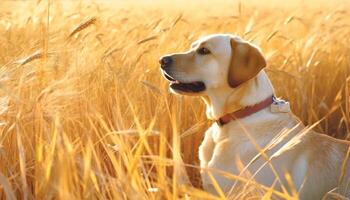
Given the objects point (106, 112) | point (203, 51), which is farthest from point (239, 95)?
point (106, 112)

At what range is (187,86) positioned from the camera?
362cm

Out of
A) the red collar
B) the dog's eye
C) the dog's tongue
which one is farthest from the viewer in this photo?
the dog's eye

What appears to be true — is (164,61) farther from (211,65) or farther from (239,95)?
(239,95)

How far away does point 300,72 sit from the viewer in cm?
472

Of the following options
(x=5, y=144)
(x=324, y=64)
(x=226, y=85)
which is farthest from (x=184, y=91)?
(x=324, y=64)

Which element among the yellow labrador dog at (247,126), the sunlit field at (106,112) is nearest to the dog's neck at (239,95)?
the yellow labrador dog at (247,126)

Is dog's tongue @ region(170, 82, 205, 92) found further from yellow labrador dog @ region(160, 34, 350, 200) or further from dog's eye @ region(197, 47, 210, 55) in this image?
dog's eye @ region(197, 47, 210, 55)

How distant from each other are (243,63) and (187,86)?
34 centimetres

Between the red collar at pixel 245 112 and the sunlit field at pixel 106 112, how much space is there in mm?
109

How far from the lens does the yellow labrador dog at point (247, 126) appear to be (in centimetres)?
324

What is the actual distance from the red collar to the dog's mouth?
0.74 ft

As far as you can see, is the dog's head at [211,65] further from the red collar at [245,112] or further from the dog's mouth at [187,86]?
the red collar at [245,112]

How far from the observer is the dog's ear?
3385 mm

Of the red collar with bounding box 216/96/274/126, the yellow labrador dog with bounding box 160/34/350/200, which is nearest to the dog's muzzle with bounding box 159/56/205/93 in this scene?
the yellow labrador dog with bounding box 160/34/350/200
